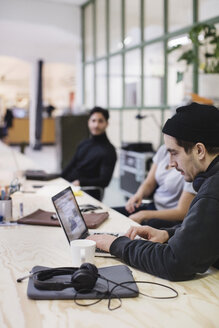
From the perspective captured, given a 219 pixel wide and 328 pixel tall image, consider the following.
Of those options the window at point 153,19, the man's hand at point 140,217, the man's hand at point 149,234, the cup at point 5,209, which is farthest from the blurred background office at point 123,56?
the man's hand at point 149,234

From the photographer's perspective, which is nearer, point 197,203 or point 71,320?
point 71,320

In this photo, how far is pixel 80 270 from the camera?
129cm

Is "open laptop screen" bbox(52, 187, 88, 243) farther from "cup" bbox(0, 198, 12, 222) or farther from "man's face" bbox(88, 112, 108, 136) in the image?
"man's face" bbox(88, 112, 108, 136)

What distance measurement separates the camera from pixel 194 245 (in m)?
1.31

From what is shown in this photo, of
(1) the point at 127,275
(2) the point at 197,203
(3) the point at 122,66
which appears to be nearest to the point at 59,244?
(1) the point at 127,275

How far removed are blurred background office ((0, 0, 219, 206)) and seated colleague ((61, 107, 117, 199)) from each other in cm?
94

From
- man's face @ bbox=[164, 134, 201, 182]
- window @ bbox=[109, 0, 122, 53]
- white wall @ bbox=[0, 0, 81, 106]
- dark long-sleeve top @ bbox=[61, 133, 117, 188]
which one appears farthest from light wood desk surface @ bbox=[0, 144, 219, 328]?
white wall @ bbox=[0, 0, 81, 106]

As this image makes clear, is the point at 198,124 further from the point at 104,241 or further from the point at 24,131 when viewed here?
the point at 24,131

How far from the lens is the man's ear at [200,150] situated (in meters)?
1.45

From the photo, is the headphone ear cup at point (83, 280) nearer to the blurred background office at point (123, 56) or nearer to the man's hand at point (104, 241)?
the man's hand at point (104, 241)

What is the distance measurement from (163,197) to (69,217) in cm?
146

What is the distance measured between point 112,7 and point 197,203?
7.60 meters

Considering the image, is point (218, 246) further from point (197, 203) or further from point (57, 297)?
point (57, 297)

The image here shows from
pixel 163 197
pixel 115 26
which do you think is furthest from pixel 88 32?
pixel 163 197
